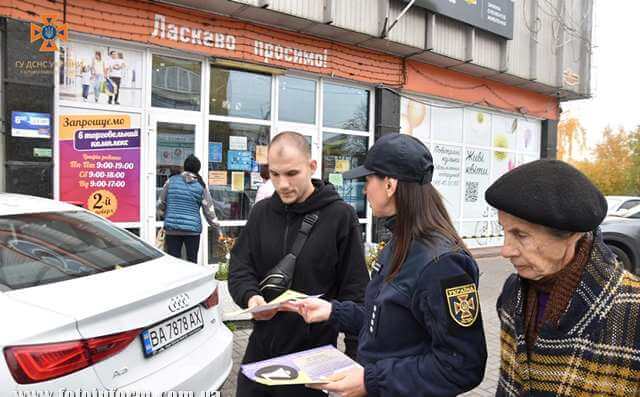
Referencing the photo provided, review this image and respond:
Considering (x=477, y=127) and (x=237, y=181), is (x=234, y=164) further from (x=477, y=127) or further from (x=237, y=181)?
(x=477, y=127)

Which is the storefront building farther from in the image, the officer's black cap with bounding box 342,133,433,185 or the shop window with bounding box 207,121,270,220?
the officer's black cap with bounding box 342,133,433,185

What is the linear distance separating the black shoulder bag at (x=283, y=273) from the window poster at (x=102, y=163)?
551cm

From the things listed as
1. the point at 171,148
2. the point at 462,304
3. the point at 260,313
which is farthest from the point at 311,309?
the point at 171,148

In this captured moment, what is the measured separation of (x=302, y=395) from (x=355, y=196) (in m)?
8.20

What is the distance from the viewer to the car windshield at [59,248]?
2.39 meters

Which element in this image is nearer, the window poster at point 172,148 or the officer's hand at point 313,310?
the officer's hand at point 313,310

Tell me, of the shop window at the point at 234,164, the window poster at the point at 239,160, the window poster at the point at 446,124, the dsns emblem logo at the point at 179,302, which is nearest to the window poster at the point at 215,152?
the shop window at the point at 234,164

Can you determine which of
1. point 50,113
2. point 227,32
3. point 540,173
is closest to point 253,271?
point 540,173

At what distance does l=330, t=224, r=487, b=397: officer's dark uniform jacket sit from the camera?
1367 mm

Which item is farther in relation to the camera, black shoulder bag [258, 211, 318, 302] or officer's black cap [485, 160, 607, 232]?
black shoulder bag [258, 211, 318, 302]

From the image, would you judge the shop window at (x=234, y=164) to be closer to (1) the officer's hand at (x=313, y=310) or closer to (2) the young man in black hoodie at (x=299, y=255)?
(2) the young man in black hoodie at (x=299, y=255)

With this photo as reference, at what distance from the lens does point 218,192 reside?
8.16 meters

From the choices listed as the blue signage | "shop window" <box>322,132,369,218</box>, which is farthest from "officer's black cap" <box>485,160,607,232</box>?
"shop window" <box>322,132,369,218</box>

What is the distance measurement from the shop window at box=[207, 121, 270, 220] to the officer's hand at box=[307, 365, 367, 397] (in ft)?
22.4
